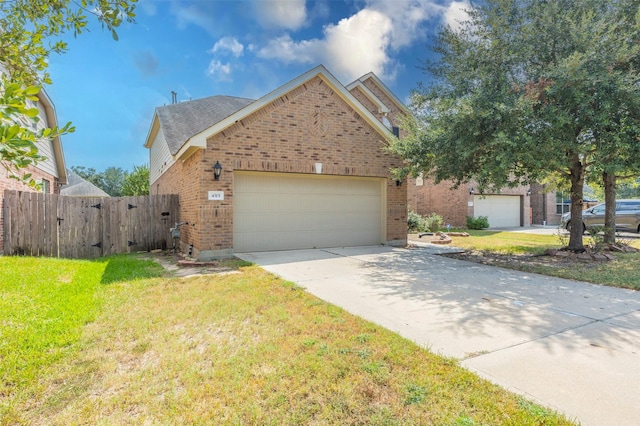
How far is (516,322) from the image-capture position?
387 centimetres

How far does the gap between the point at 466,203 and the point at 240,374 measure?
797 inches

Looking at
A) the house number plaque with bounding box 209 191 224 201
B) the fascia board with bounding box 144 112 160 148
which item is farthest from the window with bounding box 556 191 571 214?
the fascia board with bounding box 144 112 160 148

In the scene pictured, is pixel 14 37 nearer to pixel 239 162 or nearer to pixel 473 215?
pixel 239 162

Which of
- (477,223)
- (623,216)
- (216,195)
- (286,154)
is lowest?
(477,223)

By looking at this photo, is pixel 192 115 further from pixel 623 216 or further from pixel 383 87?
pixel 623 216

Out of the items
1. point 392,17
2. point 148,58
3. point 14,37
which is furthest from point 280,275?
point 148,58

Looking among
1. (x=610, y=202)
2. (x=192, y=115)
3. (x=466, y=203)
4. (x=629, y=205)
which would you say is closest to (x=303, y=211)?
(x=192, y=115)

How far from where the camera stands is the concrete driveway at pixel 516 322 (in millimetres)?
2471

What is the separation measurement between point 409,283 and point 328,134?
5503 millimetres

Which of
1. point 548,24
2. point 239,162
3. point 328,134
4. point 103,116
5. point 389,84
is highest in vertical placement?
point 103,116

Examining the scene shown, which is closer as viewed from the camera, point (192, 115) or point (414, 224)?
point (192, 115)

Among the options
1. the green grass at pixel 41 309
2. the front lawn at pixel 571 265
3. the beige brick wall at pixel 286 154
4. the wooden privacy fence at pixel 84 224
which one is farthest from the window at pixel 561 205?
the green grass at pixel 41 309

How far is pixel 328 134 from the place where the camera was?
387 inches

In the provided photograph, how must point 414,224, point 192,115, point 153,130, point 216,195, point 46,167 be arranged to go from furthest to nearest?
point 414,224, point 153,130, point 192,115, point 46,167, point 216,195
